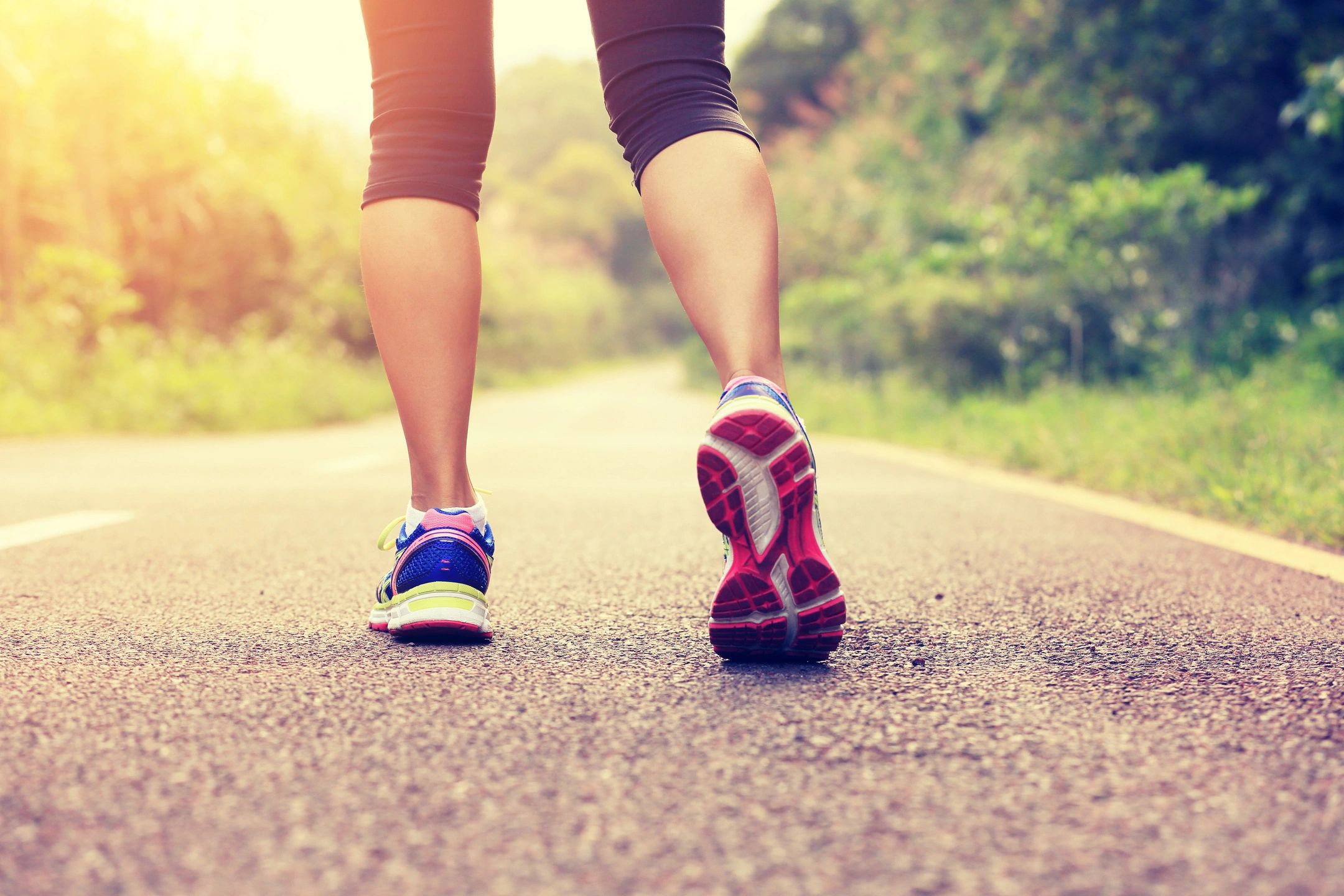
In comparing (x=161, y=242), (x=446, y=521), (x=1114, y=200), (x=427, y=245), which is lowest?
(x=446, y=521)

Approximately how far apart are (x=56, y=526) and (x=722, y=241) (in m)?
2.08

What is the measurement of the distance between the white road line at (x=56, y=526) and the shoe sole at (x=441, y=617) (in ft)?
4.40

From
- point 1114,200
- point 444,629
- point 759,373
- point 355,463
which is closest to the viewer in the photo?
point 759,373

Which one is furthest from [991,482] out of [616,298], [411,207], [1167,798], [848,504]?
[616,298]

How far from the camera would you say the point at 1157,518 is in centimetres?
337

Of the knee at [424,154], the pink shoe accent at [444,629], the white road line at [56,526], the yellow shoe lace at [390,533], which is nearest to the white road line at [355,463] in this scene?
the white road line at [56,526]

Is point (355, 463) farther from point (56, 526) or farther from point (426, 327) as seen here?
point (426, 327)

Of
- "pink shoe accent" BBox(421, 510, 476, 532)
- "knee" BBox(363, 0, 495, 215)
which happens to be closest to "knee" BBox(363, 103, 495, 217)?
"knee" BBox(363, 0, 495, 215)

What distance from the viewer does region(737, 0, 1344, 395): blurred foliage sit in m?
7.50

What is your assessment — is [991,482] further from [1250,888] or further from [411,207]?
[1250,888]

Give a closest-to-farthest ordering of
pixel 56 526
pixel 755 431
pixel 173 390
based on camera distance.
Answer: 1. pixel 755 431
2. pixel 56 526
3. pixel 173 390

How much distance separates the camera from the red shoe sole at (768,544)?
1380mm

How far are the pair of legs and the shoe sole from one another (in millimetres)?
161

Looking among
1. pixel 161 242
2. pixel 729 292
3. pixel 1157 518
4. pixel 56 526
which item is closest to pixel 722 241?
pixel 729 292
